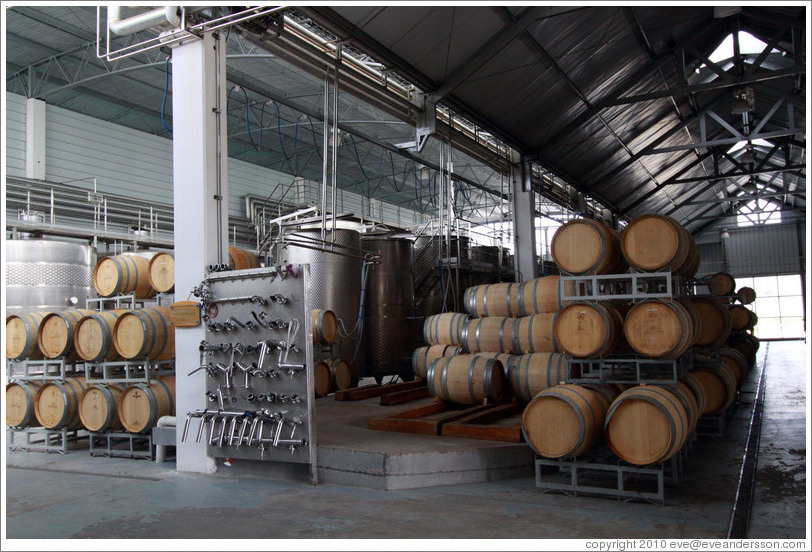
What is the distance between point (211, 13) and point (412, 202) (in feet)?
84.1

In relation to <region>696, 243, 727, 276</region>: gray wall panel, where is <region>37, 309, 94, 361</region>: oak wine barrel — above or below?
below

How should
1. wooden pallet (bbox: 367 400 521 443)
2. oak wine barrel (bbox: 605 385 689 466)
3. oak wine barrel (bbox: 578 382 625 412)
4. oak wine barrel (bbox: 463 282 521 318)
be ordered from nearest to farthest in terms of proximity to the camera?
oak wine barrel (bbox: 605 385 689 466), oak wine barrel (bbox: 578 382 625 412), wooden pallet (bbox: 367 400 521 443), oak wine barrel (bbox: 463 282 521 318)

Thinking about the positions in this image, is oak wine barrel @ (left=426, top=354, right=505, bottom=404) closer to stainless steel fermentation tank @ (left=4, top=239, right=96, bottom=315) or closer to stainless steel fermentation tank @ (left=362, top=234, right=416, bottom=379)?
stainless steel fermentation tank @ (left=362, top=234, right=416, bottom=379)

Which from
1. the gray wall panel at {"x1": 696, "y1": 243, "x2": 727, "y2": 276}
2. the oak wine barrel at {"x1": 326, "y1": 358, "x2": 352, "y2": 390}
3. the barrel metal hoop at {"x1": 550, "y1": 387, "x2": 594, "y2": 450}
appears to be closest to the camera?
the barrel metal hoop at {"x1": 550, "y1": 387, "x2": 594, "y2": 450}

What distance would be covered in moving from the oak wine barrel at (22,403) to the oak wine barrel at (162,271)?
2348mm

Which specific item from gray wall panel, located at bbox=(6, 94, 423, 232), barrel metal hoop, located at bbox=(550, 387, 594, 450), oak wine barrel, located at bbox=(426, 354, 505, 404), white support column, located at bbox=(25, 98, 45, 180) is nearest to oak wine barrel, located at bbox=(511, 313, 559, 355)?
oak wine barrel, located at bbox=(426, 354, 505, 404)

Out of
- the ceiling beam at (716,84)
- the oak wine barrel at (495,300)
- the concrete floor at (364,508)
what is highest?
the ceiling beam at (716,84)

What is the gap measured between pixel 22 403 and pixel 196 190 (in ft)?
14.5

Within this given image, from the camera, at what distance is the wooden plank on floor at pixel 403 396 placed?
10008mm

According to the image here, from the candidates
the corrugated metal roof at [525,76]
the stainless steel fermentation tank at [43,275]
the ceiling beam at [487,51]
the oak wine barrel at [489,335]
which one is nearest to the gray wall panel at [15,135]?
the corrugated metal roof at [525,76]

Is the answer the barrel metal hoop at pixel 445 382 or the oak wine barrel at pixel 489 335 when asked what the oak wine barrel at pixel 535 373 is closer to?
the oak wine barrel at pixel 489 335

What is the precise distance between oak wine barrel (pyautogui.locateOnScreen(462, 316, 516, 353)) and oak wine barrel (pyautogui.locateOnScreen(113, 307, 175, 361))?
14.3 feet

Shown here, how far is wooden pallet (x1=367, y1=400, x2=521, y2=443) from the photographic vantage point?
7.35m

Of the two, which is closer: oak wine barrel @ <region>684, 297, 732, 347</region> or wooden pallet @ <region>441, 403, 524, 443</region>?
wooden pallet @ <region>441, 403, 524, 443</region>
